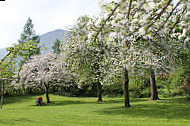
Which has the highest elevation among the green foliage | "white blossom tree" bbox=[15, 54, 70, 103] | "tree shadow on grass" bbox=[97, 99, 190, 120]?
the green foliage

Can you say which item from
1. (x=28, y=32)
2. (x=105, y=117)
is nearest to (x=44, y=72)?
(x=105, y=117)

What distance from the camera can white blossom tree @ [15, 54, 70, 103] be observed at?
66.5ft

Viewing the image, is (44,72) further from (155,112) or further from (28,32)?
(28,32)

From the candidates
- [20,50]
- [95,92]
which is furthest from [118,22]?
[95,92]

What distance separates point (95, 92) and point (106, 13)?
25561 mm

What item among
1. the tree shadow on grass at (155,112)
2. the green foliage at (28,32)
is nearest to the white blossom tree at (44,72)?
the tree shadow on grass at (155,112)

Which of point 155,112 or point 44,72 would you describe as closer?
point 155,112

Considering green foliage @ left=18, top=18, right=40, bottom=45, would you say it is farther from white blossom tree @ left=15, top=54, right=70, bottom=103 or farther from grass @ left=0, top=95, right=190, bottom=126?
grass @ left=0, top=95, right=190, bottom=126

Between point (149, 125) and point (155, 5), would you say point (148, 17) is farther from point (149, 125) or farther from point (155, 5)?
point (149, 125)

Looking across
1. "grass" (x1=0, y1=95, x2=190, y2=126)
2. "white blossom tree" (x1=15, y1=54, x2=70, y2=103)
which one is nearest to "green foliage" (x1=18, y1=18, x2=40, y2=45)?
"white blossom tree" (x1=15, y1=54, x2=70, y2=103)

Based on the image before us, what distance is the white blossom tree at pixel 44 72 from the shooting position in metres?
20.3

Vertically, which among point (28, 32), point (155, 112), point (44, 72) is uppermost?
point (28, 32)

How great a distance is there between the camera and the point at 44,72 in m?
20.3

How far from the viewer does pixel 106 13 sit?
3.56 m
